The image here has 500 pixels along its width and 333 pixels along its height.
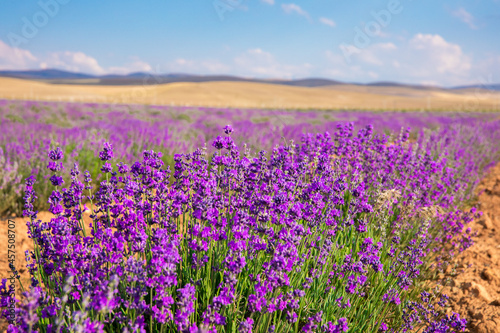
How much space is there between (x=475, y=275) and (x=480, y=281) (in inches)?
6.9

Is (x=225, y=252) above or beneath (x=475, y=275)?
above

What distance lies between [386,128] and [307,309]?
40.5 feet

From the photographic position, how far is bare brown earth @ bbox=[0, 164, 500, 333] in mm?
2938

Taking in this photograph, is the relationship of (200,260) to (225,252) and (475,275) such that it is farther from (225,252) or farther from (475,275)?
(475,275)

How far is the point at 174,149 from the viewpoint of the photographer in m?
6.78

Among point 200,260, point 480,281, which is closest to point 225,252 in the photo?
point 200,260

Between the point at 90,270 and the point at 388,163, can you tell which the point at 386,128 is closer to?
the point at 388,163

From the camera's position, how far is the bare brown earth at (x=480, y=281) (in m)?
2.91

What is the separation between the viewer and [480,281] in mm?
3586

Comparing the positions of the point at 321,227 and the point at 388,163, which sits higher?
the point at 388,163

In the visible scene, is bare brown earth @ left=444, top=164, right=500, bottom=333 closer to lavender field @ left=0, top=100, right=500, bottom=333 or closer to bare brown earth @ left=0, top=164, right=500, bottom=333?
bare brown earth @ left=0, top=164, right=500, bottom=333

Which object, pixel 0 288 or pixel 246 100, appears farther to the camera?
pixel 246 100

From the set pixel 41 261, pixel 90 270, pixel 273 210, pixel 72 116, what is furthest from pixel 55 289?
pixel 72 116

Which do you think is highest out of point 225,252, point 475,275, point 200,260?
point 200,260
